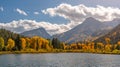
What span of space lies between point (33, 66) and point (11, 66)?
24.6 feet

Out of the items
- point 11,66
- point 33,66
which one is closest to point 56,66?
point 33,66

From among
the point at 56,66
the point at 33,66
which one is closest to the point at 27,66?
the point at 33,66

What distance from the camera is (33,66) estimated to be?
275 feet

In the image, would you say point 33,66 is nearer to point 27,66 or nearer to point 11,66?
point 27,66

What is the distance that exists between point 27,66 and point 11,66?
18.0 feet

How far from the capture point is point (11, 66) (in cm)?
8431

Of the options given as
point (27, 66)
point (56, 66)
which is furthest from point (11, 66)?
point (56, 66)

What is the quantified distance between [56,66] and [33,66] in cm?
780

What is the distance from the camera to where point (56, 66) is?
84.8 m

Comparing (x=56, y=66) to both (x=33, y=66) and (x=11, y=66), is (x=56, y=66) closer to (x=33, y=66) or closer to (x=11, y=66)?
(x=33, y=66)

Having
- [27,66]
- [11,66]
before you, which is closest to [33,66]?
[27,66]

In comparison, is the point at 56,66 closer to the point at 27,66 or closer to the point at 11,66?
the point at 27,66

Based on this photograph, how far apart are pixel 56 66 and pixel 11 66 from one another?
15.3 m
